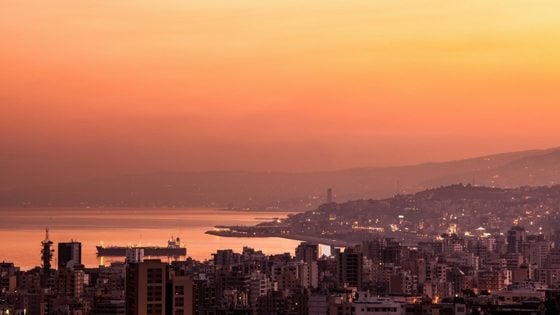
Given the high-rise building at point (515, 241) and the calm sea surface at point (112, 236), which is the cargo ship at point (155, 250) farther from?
the high-rise building at point (515, 241)

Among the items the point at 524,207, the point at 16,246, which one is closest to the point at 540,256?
the point at 16,246

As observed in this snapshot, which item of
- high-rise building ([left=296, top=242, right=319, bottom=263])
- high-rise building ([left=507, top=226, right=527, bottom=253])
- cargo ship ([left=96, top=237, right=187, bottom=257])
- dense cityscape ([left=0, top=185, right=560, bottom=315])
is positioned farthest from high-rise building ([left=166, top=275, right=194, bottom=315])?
cargo ship ([left=96, top=237, right=187, bottom=257])

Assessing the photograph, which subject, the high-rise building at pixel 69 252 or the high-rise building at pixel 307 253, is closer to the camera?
the high-rise building at pixel 307 253

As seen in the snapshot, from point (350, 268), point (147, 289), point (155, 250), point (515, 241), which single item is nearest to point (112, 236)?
point (155, 250)

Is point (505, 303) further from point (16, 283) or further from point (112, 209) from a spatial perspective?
point (112, 209)

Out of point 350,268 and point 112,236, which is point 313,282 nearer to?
point 350,268

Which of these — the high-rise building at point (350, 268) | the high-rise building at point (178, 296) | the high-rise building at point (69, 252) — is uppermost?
the high-rise building at point (69, 252)

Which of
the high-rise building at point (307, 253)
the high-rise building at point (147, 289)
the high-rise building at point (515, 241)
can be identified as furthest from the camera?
the high-rise building at point (515, 241)

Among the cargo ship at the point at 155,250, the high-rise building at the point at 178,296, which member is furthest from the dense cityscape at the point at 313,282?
the cargo ship at the point at 155,250
